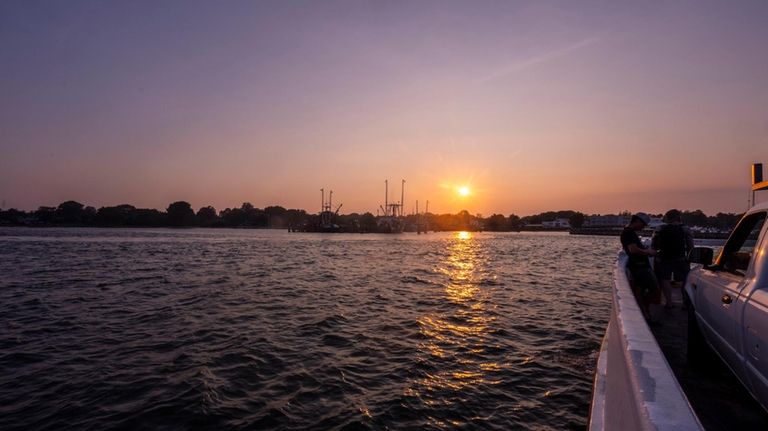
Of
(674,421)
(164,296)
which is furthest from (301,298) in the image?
(674,421)

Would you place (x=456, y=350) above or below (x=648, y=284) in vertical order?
below

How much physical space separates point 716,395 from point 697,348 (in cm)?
98

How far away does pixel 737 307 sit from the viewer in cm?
354

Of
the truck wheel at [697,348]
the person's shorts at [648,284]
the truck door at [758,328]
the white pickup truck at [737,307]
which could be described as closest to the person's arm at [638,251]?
the person's shorts at [648,284]

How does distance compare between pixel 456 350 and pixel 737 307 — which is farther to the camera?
pixel 456 350

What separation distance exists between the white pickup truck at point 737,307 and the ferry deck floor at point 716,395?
0.24 metres

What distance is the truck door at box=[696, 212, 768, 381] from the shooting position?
3.55m

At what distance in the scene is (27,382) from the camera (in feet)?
22.2

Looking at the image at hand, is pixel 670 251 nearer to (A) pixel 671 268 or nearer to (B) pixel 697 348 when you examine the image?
(A) pixel 671 268

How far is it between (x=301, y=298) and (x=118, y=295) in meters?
6.94

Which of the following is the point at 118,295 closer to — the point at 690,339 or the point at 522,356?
the point at 522,356

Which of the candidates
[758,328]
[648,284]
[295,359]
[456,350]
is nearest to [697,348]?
[758,328]

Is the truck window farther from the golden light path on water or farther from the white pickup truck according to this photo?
the golden light path on water

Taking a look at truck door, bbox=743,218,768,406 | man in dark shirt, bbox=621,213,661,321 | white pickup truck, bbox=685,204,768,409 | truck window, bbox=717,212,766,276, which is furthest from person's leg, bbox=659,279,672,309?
truck door, bbox=743,218,768,406
